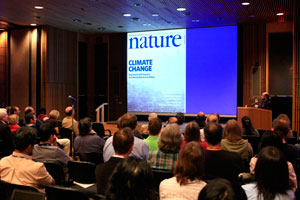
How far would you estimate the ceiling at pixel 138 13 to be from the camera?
29.5ft

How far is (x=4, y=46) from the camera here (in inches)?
496

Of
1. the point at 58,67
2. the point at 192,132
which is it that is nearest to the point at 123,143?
the point at 192,132

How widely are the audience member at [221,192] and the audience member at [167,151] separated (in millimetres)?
2017

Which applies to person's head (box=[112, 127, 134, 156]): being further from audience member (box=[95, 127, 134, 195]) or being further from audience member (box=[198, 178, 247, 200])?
audience member (box=[198, 178, 247, 200])

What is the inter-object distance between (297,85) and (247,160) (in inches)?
184

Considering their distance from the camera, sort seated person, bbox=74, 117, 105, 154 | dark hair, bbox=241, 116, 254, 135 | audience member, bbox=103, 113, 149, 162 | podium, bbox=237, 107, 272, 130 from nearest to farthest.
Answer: audience member, bbox=103, 113, 149, 162 < seated person, bbox=74, 117, 105, 154 < dark hair, bbox=241, 116, 254, 135 < podium, bbox=237, 107, 272, 130

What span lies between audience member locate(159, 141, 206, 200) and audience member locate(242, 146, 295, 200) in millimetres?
393

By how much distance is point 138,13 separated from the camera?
10.2 meters

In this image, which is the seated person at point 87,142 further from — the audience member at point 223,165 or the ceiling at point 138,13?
the ceiling at point 138,13

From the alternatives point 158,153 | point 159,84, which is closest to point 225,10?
point 159,84

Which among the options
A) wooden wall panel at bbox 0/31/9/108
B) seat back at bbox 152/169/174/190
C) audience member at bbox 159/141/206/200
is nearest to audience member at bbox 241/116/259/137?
seat back at bbox 152/169/174/190

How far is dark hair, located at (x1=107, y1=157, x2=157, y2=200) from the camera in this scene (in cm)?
158

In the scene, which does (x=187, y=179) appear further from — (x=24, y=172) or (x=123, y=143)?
(x=24, y=172)

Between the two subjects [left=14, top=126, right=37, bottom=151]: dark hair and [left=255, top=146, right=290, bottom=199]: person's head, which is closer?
[left=255, top=146, right=290, bottom=199]: person's head
